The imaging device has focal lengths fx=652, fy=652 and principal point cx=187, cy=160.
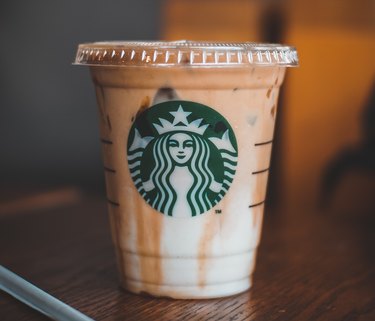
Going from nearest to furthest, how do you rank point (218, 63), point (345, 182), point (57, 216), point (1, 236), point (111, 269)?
point (218, 63) < point (111, 269) < point (1, 236) < point (57, 216) < point (345, 182)

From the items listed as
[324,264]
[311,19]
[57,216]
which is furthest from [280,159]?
[324,264]

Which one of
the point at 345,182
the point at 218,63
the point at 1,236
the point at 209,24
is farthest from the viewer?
the point at 209,24

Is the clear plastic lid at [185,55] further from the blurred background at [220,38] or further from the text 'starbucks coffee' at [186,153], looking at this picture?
Result: the blurred background at [220,38]

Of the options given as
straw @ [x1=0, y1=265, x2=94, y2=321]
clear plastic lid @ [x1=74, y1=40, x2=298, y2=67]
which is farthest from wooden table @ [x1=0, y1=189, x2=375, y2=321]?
clear plastic lid @ [x1=74, y1=40, x2=298, y2=67]

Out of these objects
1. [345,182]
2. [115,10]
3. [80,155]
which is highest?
[115,10]

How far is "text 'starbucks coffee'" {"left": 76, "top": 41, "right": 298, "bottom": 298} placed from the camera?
72 centimetres

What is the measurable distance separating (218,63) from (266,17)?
2141 mm

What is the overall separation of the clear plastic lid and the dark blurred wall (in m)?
1.26

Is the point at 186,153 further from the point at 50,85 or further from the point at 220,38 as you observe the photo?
the point at 220,38

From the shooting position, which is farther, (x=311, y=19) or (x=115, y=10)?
(x=311, y=19)

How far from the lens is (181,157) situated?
73 cm

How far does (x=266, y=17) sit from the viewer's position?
2.76 m

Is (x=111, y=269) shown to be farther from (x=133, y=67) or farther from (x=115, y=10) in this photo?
(x=115, y=10)

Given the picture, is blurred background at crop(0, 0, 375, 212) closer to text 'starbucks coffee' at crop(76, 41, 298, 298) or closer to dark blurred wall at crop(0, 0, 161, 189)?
dark blurred wall at crop(0, 0, 161, 189)
